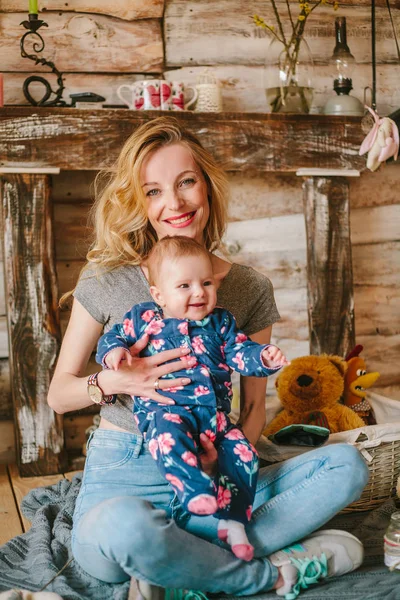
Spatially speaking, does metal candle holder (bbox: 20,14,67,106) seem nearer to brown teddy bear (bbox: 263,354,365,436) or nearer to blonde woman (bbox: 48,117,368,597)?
blonde woman (bbox: 48,117,368,597)

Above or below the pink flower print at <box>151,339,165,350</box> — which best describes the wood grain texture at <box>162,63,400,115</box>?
above

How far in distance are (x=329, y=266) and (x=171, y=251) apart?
1.32m

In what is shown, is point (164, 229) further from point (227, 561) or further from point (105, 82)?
point (105, 82)

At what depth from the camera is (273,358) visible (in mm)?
1500

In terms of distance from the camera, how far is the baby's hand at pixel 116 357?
1.48 m

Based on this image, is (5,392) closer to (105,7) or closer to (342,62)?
(105,7)

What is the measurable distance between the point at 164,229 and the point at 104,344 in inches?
14.2

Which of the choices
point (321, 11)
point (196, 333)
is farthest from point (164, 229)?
point (321, 11)

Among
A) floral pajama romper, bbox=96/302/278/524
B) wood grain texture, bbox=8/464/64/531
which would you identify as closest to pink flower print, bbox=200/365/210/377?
floral pajama romper, bbox=96/302/278/524

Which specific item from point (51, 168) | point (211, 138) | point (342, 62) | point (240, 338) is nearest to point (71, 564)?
point (240, 338)

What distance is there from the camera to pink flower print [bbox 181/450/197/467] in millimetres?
1416

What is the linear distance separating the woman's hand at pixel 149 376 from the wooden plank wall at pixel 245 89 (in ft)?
3.93

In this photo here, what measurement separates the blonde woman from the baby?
1.4 inches

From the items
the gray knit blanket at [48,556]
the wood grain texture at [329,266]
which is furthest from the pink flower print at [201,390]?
the wood grain texture at [329,266]
